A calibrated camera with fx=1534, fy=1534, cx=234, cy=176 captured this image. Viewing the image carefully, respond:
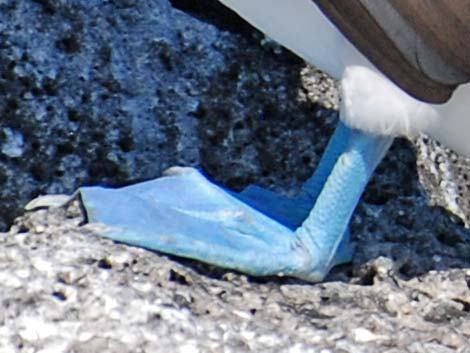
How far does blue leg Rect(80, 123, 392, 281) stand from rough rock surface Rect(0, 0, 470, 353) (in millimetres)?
31

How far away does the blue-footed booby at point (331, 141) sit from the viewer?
2.14 metres

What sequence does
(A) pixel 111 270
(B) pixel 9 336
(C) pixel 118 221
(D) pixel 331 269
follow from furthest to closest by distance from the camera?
(D) pixel 331 269 → (C) pixel 118 221 → (A) pixel 111 270 → (B) pixel 9 336

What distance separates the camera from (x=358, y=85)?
226 cm

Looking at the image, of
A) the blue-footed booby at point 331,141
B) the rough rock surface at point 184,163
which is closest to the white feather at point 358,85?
→ the blue-footed booby at point 331,141

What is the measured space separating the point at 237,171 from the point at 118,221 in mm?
395

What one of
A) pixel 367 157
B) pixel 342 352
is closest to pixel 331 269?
pixel 367 157

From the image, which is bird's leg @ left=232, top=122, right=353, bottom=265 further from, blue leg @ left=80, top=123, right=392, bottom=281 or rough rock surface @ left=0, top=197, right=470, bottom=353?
rough rock surface @ left=0, top=197, right=470, bottom=353

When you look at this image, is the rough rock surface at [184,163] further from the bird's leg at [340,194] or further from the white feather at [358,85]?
the white feather at [358,85]

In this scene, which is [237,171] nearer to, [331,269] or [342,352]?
[331,269]

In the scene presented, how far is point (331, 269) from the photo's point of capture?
7.50ft

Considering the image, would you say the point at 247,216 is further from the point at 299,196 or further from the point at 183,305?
the point at 183,305

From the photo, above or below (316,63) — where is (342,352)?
below

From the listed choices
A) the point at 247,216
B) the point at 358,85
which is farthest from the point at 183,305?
the point at 358,85

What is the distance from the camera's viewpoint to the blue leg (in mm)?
2176
